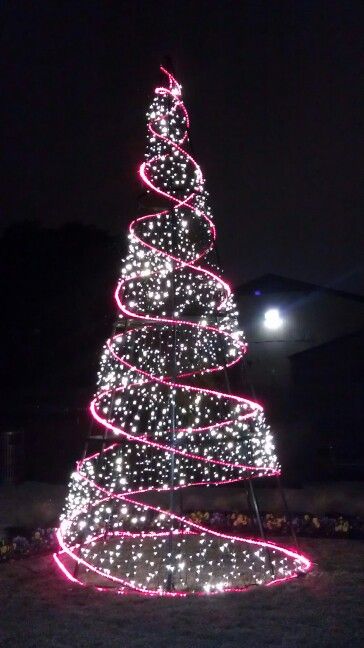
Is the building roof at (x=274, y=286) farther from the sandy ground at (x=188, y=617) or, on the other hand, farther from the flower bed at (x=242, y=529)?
the sandy ground at (x=188, y=617)

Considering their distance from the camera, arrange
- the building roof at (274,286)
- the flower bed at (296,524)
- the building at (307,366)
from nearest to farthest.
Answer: the flower bed at (296,524), the building at (307,366), the building roof at (274,286)

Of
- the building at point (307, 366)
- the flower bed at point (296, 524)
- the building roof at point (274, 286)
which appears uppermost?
the building roof at point (274, 286)

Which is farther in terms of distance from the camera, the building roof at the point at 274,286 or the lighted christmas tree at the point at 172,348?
A: the building roof at the point at 274,286

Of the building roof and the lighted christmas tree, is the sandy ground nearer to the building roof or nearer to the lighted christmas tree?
the lighted christmas tree

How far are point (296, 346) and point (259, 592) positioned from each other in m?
20.4

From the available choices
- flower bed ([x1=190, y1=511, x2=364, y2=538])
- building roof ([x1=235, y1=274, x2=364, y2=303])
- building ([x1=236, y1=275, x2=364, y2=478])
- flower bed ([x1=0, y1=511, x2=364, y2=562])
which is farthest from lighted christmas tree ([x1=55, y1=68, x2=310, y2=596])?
building roof ([x1=235, y1=274, x2=364, y2=303])

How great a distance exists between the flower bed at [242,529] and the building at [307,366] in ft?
28.0

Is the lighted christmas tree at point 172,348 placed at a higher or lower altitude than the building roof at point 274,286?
lower

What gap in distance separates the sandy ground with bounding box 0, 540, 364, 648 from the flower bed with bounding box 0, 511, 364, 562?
4.68ft

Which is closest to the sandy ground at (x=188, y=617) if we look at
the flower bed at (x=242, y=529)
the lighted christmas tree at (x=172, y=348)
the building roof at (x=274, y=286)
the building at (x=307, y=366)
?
the lighted christmas tree at (x=172, y=348)

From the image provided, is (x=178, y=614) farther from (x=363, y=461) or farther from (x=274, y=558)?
(x=363, y=461)

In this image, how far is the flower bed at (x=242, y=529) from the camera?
392 inches

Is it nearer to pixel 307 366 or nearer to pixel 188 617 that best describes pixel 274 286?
pixel 307 366

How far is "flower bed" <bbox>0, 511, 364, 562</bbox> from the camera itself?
9.95 metres
